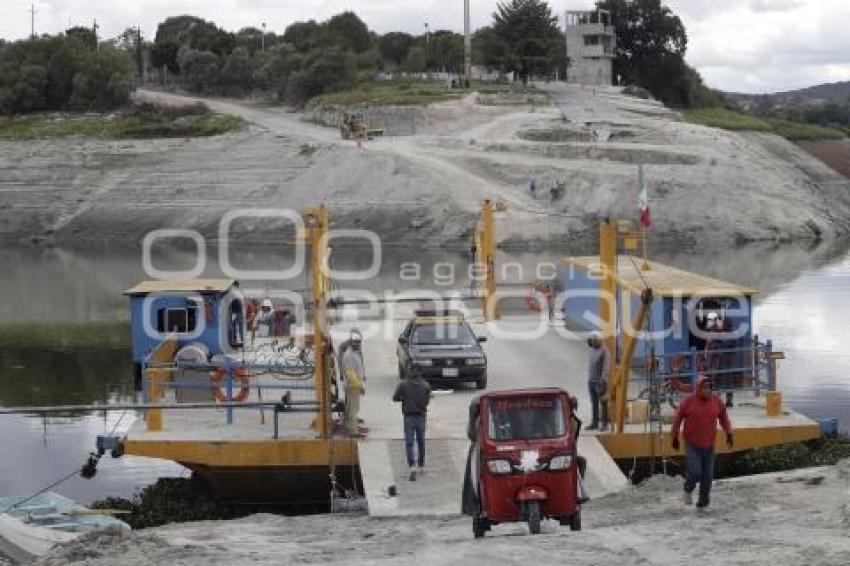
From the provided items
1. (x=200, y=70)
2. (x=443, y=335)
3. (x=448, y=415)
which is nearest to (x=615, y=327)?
(x=448, y=415)

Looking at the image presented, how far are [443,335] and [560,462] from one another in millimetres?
10401

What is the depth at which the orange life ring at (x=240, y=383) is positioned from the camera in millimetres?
21234

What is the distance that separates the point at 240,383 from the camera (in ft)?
71.4

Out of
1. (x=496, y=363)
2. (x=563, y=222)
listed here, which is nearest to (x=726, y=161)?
(x=563, y=222)

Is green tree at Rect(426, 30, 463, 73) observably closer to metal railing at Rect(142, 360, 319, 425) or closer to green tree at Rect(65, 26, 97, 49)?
green tree at Rect(65, 26, 97, 49)

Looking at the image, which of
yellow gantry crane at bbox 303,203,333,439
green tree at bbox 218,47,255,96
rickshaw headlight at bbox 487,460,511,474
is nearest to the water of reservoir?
yellow gantry crane at bbox 303,203,333,439

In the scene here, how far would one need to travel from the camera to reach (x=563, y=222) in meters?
73.2

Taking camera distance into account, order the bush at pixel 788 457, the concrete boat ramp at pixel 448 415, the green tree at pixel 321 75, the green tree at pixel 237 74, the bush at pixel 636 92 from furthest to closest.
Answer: the green tree at pixel 237 74
the green tree at pixel 321 75
the bush at pixel 636 92
the bush at pixel 788 457
the concrete boat ramp at pixel 448 415

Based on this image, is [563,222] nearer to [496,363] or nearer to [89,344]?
[89,344]

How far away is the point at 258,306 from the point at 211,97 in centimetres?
9531

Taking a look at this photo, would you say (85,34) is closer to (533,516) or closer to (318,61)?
(318,61)

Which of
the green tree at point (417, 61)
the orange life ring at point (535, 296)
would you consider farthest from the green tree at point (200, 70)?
the orange life ring at point (535, 296)

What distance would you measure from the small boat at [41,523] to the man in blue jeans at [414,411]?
363cm

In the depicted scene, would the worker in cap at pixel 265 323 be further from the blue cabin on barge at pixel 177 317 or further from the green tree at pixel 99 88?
the green tree at pixel 99 88
